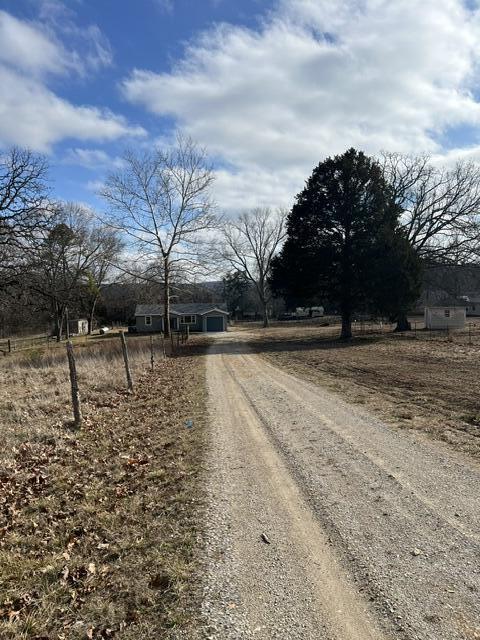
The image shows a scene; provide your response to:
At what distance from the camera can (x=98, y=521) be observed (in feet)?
16.3

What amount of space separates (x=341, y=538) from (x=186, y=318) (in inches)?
2283

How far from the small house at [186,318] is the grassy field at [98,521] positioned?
49.6m

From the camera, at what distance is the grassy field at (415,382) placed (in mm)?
8469

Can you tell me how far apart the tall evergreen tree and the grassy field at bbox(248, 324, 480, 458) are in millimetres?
7917

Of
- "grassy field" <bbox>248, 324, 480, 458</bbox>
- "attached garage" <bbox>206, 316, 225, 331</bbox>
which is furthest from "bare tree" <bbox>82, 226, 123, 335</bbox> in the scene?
"grassy field" <bbox>248, 324, 480, 458</bbox>

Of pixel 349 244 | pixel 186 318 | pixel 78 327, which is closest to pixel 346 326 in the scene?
pixel 349 244

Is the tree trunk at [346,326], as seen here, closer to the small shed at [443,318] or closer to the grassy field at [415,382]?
the grassy field at [415,382]

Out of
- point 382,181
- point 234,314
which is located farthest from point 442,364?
point 234,314

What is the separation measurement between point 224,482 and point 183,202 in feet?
139

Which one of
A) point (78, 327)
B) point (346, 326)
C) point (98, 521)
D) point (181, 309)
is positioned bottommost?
point (98, 521)

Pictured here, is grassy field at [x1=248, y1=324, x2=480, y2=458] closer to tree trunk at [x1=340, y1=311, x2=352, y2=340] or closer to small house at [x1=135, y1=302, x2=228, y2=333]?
tree trunk at [x1=340, y1=311, x2=352, y2=340]

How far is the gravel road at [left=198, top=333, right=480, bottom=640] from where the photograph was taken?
319 cm

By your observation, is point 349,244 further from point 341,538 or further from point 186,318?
point 186,318

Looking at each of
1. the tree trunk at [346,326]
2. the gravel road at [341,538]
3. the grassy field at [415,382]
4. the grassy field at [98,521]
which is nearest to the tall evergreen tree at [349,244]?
the tree trunk at [346,326]
